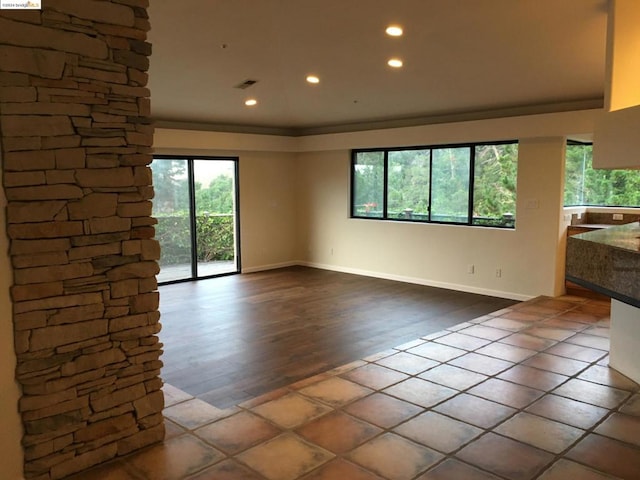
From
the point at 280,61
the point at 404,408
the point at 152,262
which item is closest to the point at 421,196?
the point at 280,61

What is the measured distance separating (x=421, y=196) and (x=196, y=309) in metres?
3.75

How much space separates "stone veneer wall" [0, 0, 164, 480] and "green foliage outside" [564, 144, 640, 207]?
551 centimetres

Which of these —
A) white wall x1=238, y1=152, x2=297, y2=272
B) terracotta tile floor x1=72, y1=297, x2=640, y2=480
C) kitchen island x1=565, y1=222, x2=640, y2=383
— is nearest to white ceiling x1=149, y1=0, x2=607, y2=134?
white wall x1=238, y1=152, x2=297, y2=272

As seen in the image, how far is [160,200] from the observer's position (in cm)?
779

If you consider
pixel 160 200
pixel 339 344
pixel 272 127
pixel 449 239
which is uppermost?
pixel 272 127

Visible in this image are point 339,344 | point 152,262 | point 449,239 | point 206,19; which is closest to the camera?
point 152,262

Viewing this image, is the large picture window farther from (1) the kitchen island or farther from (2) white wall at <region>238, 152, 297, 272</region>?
(1) the kitchen island

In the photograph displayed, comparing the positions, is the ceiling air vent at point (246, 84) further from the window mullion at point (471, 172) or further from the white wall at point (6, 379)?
the white wall at point (6, 379)

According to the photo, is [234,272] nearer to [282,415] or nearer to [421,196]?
[421,196]

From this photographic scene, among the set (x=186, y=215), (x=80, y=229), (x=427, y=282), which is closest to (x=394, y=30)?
(x=80, y=229)

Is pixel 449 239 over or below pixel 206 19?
below

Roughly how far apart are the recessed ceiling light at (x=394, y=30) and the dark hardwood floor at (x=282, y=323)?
2826mm

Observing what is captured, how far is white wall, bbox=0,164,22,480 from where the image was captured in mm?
2209

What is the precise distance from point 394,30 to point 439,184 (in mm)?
3507
